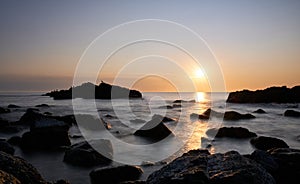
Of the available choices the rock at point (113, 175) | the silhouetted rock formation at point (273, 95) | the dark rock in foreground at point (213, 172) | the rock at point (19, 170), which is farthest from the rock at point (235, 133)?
the silhouetted rock formation at point (273, 95)

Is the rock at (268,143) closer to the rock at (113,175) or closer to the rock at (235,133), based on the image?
the rock at (235,133)

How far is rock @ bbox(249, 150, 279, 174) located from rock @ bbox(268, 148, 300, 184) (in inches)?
4.8

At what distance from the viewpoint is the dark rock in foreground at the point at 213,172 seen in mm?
4832

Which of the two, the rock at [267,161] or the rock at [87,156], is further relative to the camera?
the rock at [87,156]

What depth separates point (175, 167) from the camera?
557 cm

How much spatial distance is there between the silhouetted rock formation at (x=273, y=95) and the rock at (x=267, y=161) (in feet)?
212

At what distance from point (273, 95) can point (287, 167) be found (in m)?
65.5

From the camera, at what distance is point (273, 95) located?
6750 cm

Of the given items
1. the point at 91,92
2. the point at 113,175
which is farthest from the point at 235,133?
the point at 91,92

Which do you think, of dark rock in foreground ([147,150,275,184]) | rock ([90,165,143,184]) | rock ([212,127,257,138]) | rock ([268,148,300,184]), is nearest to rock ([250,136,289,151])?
rock ([212,127,257,138])

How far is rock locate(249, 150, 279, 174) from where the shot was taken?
769 cm

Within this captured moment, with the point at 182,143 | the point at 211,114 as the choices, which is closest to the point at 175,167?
the point at 182,143

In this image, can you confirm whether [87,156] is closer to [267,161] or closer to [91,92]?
[267,161]

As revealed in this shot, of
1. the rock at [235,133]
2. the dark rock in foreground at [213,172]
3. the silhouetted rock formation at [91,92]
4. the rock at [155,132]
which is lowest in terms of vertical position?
the rock at [155,132]
